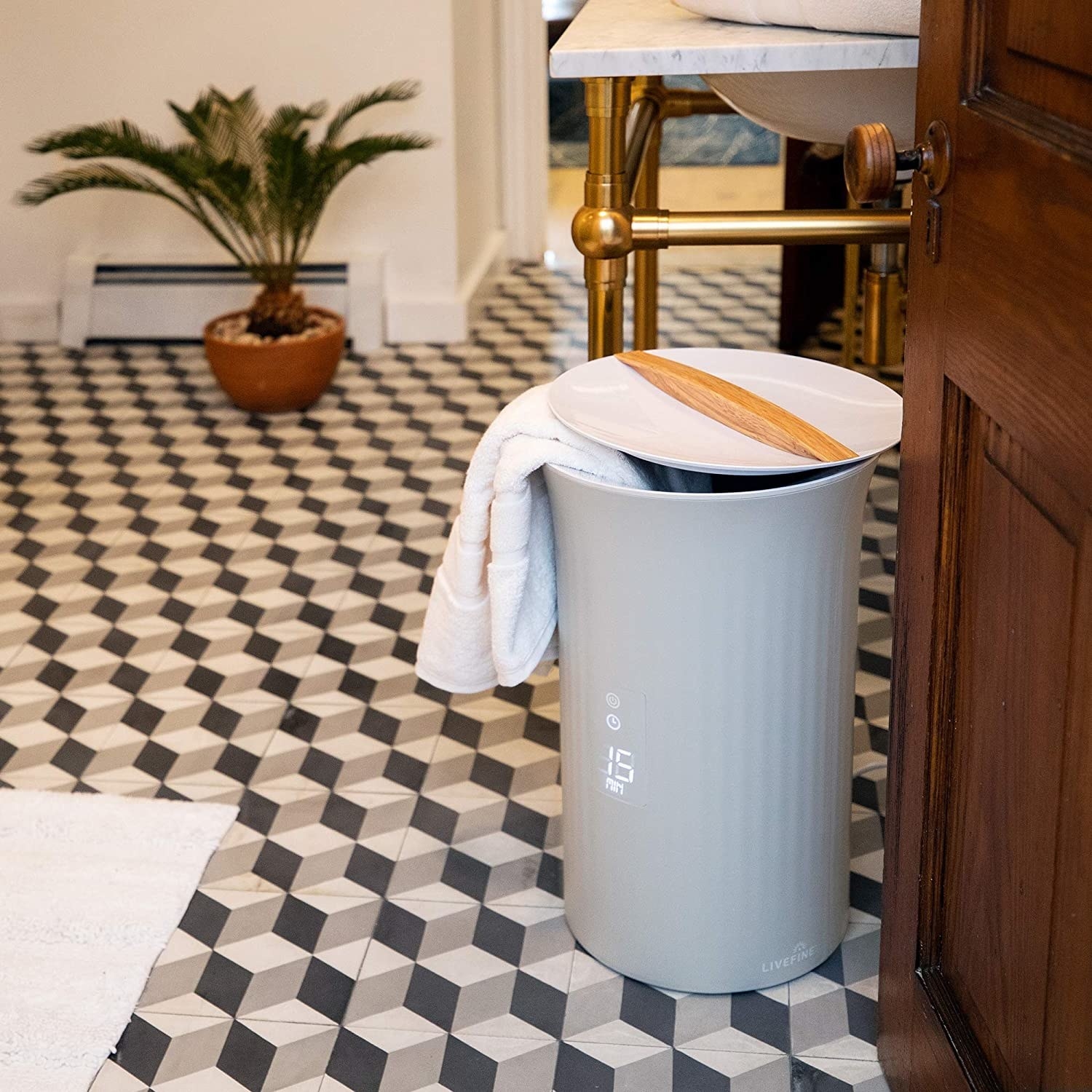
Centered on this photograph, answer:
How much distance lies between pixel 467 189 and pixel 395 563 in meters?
1.80

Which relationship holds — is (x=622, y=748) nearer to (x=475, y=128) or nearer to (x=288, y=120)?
(x=288, y=120)

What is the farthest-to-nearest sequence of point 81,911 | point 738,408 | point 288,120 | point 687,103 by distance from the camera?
point 288,120 → point 687,103 → point 81,911 → point 738,408

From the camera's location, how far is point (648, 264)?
8.36ft

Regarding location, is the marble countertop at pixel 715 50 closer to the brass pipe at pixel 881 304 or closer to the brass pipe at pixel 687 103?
the brass pipe at pixel 881 304

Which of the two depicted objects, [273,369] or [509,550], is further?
[273,369]

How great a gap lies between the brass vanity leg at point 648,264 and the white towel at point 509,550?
764 mm

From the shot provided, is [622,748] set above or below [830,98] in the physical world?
below

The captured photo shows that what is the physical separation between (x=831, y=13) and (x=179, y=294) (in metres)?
2.91

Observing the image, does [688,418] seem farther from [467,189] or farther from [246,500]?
[467,189]

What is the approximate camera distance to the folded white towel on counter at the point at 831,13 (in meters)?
1.54

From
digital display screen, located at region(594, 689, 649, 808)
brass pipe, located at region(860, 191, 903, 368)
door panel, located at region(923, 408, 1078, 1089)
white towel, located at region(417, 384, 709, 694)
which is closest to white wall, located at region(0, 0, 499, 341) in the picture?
brass pipe, located at region(860, 191, 903, 368)

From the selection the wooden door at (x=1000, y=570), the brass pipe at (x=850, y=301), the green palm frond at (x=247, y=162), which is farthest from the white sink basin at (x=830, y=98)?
the green palm frond at (x=247, y=162)

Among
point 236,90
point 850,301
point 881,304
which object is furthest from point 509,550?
point 236,90

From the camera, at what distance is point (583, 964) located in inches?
70.6
